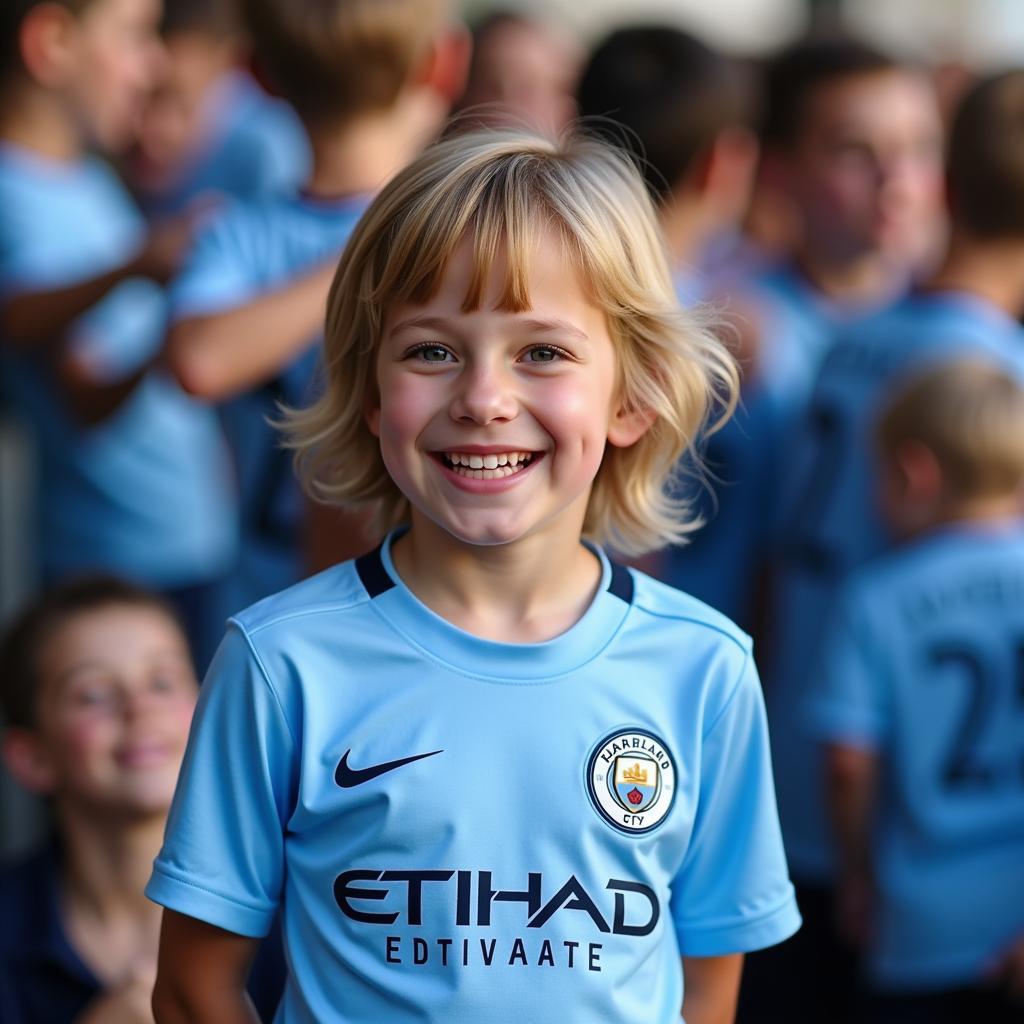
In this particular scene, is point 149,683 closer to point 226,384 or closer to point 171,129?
point 226,384

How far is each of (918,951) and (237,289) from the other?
1815 millimetres

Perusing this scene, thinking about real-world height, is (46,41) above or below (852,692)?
above

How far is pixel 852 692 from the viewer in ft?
10.0

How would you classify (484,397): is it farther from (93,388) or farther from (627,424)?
(93,388)

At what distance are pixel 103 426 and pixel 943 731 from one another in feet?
6.97

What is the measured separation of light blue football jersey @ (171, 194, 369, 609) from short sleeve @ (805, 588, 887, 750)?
1.08 m

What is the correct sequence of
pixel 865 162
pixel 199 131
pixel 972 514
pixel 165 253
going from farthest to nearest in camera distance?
pixel 199 131 → pixel 865 162 → pixel 972 514 → pixel 165 253

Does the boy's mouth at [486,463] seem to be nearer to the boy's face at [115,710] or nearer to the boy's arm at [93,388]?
the boy's face at [115,710]

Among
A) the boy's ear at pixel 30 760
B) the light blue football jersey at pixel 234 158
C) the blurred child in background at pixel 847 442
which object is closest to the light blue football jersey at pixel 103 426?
the light blue football jersey at pixel 234 158

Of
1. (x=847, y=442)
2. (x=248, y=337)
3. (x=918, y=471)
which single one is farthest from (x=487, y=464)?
(x=847, y=442)

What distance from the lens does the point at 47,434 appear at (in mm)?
3994

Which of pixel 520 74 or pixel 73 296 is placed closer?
pixel 73 296

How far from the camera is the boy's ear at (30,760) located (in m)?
2.64

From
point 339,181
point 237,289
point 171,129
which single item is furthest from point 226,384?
point 171,129
